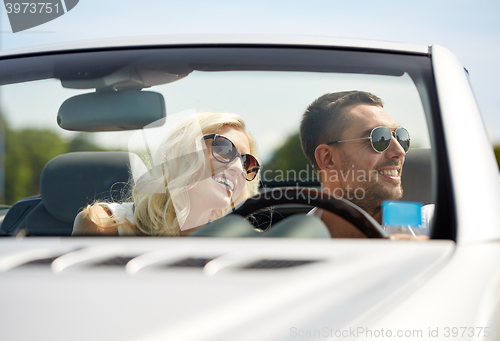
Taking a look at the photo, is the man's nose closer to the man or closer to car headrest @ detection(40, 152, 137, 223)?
the man

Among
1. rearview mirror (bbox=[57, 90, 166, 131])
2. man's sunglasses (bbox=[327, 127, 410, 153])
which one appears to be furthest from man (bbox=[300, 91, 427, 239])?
rearview mirror (bbox=[57, 90, 166, 131])

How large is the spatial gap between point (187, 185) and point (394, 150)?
0.83 m

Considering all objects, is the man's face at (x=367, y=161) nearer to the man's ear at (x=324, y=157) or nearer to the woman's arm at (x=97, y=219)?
the man's ear at (x=324, y=157)

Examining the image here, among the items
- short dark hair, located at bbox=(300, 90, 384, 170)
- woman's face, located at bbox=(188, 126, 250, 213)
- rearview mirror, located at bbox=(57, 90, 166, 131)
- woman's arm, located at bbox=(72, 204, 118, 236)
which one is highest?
rearview mirror, located at bbox=(57, 90, 166, 131)

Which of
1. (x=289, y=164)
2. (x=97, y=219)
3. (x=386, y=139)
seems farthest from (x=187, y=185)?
(x=386, y=139)

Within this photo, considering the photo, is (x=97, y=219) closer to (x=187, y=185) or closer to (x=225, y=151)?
(x=187, y=185)

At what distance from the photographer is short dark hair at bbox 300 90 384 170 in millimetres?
1923

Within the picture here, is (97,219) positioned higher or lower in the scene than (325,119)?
lower

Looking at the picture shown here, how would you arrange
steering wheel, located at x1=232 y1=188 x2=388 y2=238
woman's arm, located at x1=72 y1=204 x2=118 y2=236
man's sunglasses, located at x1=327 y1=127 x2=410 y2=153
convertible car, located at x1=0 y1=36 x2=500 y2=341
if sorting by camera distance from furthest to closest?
man's sunglasses, located at x1=327 y1=127 x2=410 y2=153 < woman's arm, located at x1=72 y1=204 x2=118 y2=236 < steering wheel, located at x1=232 y1=188 x2=388 y2=238 < convertible car, located at x1=0 y1=36 x2=500 y2=341

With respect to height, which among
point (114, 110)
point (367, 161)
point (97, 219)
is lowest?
point (97, 219)

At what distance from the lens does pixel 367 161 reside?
1834mm

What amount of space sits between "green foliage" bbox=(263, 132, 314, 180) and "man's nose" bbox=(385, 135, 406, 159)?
323 mm

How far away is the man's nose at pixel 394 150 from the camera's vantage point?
1.83 m

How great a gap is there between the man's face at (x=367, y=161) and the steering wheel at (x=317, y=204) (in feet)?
0.70
